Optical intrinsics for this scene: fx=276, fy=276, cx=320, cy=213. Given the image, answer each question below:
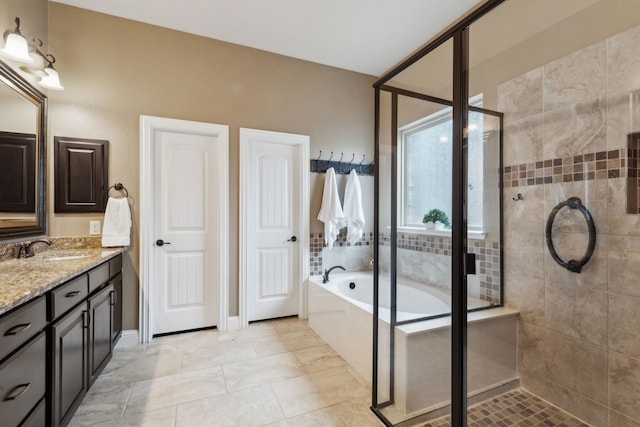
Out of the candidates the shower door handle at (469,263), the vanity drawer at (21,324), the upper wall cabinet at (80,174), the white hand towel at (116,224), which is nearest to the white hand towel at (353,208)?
the shower door handle at (469,263)

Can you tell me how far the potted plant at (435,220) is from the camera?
1.54m

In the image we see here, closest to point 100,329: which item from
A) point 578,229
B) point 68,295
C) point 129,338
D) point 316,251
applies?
point 68,295

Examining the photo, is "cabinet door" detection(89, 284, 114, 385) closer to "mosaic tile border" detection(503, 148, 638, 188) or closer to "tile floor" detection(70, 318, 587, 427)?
"tile floor" detection(70, 318, 587, 427)

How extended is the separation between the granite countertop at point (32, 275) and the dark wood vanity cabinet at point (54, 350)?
49 millimetres

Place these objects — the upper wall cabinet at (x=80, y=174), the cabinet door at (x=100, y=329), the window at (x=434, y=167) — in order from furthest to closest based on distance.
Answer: the upper wall cabinet at (x=80, y=174), the cabinet door at (x=100, y=329), the window at (x=434, y=167)

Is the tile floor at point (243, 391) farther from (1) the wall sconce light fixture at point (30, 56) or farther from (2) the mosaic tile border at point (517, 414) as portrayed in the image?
(1) the wall sconce light fixture at point (30, 56)

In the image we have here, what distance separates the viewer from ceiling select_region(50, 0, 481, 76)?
92.7 inches

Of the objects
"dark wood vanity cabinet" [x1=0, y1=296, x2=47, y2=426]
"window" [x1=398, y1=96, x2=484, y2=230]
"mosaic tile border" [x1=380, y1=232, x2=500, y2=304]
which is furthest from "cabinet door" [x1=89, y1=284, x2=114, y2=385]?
"window" [x1=398, y1=96, x2=484, y2=230]

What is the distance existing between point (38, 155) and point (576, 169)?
3601 millimetres

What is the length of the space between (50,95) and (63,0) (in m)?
0.82

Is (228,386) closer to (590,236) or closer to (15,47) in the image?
(590,236)

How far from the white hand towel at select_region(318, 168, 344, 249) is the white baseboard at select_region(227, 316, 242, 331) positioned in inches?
49.5

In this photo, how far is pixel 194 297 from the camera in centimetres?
281

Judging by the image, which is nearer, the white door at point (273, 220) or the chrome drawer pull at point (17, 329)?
the chrome drawer pull at point (17, 329)
